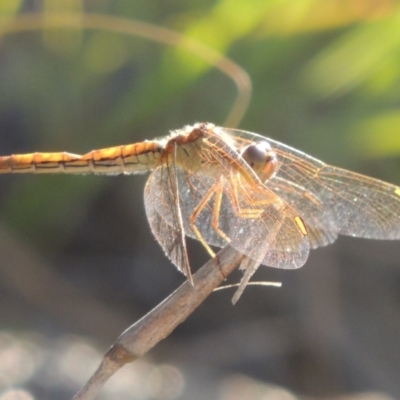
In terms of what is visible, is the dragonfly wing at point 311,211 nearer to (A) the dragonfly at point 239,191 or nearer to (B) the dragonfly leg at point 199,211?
(A) the dragonfly at point 239,191

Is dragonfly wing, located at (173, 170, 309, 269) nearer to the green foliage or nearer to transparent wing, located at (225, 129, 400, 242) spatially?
transparent wing, located at (225, 129, 400, 242)

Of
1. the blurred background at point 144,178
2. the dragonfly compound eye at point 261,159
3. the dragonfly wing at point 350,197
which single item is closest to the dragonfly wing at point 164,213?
the dragonfly compound eye at point 261,159

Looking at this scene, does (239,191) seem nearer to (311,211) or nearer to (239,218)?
(239,218)

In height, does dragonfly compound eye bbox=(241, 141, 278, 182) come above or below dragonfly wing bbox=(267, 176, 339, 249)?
above

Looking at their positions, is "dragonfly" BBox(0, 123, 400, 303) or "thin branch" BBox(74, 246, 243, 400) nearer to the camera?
"thin branch" BBox(74, 246, 243, 400)

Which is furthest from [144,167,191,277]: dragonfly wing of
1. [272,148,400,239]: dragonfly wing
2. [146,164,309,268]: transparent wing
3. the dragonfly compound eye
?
[272,148,400,239]: dragonfly wing

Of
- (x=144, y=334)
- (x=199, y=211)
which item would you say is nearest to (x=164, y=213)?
(x=199, y=211)

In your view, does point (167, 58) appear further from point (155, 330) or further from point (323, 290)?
point (155, 330)
